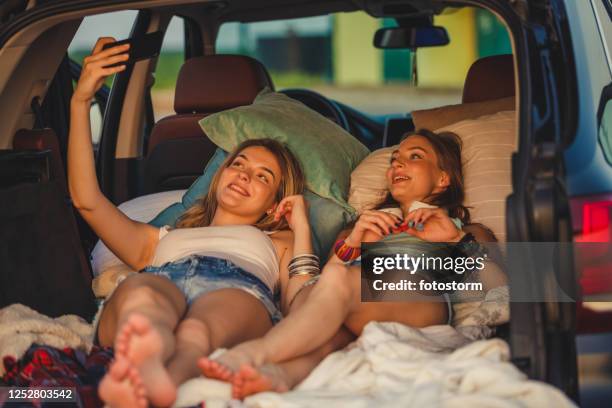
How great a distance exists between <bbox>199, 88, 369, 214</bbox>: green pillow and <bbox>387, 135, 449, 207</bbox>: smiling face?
0.31m

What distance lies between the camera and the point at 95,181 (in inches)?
134

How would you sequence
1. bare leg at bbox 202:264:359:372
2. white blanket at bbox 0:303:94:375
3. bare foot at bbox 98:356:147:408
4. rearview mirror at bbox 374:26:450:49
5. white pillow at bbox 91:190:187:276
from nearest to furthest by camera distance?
bare foot at bbox 98:356:147:408
bare leg at bbox 202:264:359:372
white blanket at bbox 0:303:94:375
white pillow at bbox 91:190:187:276
rearview mirror at bbox 374:26:450:49

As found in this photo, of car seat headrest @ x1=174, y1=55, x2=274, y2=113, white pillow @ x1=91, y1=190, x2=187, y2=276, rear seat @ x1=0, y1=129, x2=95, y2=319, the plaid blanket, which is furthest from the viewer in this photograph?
car seat headrest @ x1=174, y1=55, x2=274, y2=113

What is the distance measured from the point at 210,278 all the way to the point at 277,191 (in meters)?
0.67

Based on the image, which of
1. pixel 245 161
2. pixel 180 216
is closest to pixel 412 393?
pixel 245 161

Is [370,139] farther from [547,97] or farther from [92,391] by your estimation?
[92,391]

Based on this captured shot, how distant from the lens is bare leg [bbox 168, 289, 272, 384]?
101 inches

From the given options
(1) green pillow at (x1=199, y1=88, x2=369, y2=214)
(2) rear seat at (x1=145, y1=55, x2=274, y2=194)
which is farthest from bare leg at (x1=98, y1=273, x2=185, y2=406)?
(2) rear seat at (x1=145, y1=55, x2=274, y2=194)

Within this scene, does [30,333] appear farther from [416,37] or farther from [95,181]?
[416,37]

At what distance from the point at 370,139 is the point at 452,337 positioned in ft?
8.98

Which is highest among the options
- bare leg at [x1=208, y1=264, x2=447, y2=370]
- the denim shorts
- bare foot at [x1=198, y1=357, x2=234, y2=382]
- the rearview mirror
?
the rearview mirror

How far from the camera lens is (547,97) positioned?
2719 mm

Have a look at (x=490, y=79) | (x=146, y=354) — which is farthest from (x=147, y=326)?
(x=490, y=79)

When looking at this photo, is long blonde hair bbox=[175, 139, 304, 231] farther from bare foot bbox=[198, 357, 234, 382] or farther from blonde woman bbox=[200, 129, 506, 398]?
bare foot bbox=[198, 357, 234, 382]
